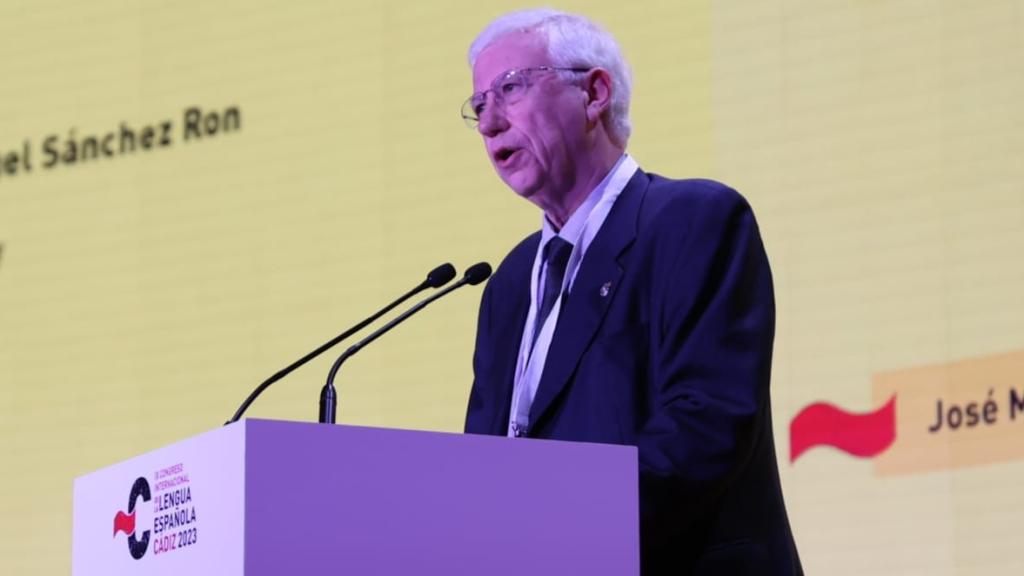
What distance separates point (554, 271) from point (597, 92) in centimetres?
30

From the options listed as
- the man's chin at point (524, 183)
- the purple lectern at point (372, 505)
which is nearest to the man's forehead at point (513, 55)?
the man's chin at point (524, 183)

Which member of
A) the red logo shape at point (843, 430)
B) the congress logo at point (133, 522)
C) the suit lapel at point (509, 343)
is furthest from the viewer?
the red logo shape at point (843, 430)

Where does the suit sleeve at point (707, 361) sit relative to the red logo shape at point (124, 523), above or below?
above

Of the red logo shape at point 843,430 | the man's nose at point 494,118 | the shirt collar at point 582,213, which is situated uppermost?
the man's nose at point 494,118

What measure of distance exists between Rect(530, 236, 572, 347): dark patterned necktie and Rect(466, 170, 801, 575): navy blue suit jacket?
3.7 inches

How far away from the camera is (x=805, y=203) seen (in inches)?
158

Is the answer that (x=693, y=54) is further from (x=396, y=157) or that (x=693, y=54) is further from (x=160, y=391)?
(x=160, y=391)

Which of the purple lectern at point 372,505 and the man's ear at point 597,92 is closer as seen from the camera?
the purple lectern at point 372,505

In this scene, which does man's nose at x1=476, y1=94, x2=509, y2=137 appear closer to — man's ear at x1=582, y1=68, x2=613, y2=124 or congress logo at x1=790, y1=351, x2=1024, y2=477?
man's ear at x1=582, y1=68, x2=613, y2=124

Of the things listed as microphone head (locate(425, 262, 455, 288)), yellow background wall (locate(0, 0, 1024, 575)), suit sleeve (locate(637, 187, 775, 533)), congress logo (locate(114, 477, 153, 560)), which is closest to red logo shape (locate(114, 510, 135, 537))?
congress logo (locate(114, 477, 153, 560))

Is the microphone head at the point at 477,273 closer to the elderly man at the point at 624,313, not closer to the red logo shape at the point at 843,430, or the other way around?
the elderly man at the point at 624,313

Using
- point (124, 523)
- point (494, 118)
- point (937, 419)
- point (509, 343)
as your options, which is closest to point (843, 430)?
point (937, 419)

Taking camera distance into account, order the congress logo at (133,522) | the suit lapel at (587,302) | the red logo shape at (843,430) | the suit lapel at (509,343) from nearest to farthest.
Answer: the congress logo at (133,522)
the suit lapel at (587,302)
the suit lapel at (509,343)
the red logo shape at (843,430)

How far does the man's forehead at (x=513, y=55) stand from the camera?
2793mm
